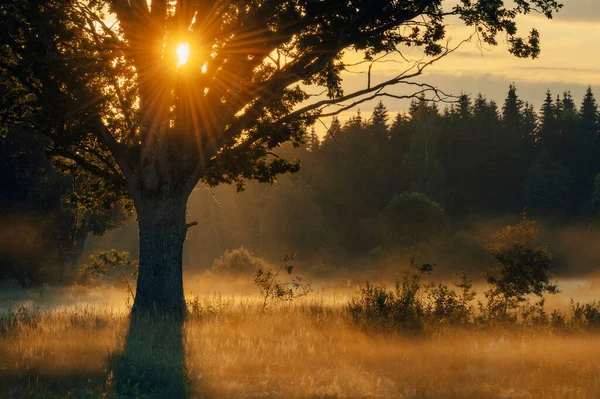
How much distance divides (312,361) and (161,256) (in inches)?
235

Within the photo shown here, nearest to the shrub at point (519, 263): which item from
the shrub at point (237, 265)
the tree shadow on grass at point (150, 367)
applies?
the tree shadow on grass at point (150, 367)

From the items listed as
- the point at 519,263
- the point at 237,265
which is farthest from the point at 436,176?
the point at 519,263

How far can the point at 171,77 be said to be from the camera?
620 inches

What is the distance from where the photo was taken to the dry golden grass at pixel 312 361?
29.8 feet

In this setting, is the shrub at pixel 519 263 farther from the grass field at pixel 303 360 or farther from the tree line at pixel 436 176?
the tree line at pixel 436 176

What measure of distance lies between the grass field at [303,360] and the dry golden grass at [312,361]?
0.02 meters

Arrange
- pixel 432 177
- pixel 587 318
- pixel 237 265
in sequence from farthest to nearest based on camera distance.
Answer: pixel 432 177, pixel 237 265, pixel 587 318

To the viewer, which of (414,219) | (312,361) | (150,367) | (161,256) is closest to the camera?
(150,367)

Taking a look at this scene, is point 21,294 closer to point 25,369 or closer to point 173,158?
point 173,158

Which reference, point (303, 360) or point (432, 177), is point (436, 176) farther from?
point (303, 360)

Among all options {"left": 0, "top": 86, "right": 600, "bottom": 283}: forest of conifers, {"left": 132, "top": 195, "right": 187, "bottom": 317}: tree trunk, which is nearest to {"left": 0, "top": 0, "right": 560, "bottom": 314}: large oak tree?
{"left": 132, "top": 195, "right": 187, "bottom": 317}: tree trunk

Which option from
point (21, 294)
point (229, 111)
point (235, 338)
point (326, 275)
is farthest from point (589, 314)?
point (326, 275)

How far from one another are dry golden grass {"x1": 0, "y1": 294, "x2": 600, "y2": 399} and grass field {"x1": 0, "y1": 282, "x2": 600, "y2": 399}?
0.02 meters

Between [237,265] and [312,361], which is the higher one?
[237,265]
